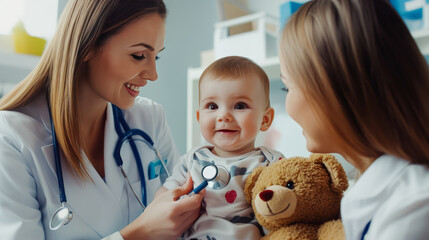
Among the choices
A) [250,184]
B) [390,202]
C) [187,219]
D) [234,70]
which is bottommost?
[187,219]

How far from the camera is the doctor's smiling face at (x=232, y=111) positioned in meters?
0.91

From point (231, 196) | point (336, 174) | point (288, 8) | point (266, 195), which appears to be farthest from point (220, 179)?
point (288, 8)

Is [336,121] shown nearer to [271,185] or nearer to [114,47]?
Answer: [271,185]

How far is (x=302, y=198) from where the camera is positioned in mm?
705

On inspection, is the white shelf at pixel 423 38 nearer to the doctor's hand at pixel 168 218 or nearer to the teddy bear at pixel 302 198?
the teddy bear at pixel 302 198

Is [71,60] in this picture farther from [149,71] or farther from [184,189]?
[184,189]

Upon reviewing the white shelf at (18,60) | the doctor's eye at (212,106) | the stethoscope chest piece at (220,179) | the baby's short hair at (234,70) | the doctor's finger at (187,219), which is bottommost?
the doctor's finger at (187,219)

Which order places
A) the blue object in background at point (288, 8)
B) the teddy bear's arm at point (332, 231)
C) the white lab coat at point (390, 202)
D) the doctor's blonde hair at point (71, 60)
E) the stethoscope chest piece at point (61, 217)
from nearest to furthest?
the white lab coat at point (390, 202) → the teddy bear's arm at point (332, 231) → the stethoscope chest piece at point (61, 217) → the doctor's blonde hair at point (71, 60) → the blue object in background at point (288, 8)

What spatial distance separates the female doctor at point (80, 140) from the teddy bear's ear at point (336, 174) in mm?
335

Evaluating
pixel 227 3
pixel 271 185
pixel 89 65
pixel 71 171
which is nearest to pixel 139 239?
pixel 71 171

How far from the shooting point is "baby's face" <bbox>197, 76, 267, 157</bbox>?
0.91 m

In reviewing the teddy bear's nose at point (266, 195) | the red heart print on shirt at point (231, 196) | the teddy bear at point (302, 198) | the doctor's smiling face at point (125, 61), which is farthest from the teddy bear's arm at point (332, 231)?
the doctor's smiling face at point (125, 61)

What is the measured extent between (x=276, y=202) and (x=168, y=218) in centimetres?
32

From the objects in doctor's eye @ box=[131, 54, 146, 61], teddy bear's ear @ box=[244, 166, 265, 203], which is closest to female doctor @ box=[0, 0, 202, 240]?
doctor's eye @ box=[131, 54, 146, 61]
